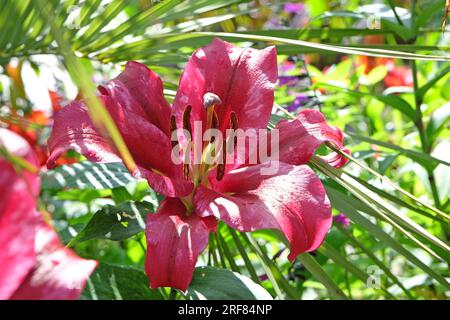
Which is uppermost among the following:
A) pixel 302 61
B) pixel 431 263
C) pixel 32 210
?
pixel 32 210

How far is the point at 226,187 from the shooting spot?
0.41 meters

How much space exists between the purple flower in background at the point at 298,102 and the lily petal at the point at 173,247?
0.53 meters

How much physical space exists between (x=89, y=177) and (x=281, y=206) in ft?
0.56

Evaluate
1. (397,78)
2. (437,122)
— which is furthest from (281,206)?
(397,78)

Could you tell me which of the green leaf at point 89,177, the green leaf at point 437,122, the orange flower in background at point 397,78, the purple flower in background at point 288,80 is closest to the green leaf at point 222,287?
the green leaf at point 89,177

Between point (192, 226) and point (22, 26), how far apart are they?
0.74 feet

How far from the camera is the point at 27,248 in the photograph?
0.64 ft

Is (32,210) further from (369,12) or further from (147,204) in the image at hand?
(369,12)

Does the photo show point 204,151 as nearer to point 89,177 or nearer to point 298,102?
point 89,177

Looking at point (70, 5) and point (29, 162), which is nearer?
point (29, 162)

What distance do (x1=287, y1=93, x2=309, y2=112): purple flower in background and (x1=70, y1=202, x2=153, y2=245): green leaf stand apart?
478 millimetres

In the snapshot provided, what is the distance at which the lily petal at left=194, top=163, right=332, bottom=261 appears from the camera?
0.34 m

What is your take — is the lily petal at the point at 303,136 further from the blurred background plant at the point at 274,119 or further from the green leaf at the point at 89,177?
the green leaf at the point at 89,177

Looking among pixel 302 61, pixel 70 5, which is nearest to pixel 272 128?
pixel 70 5
